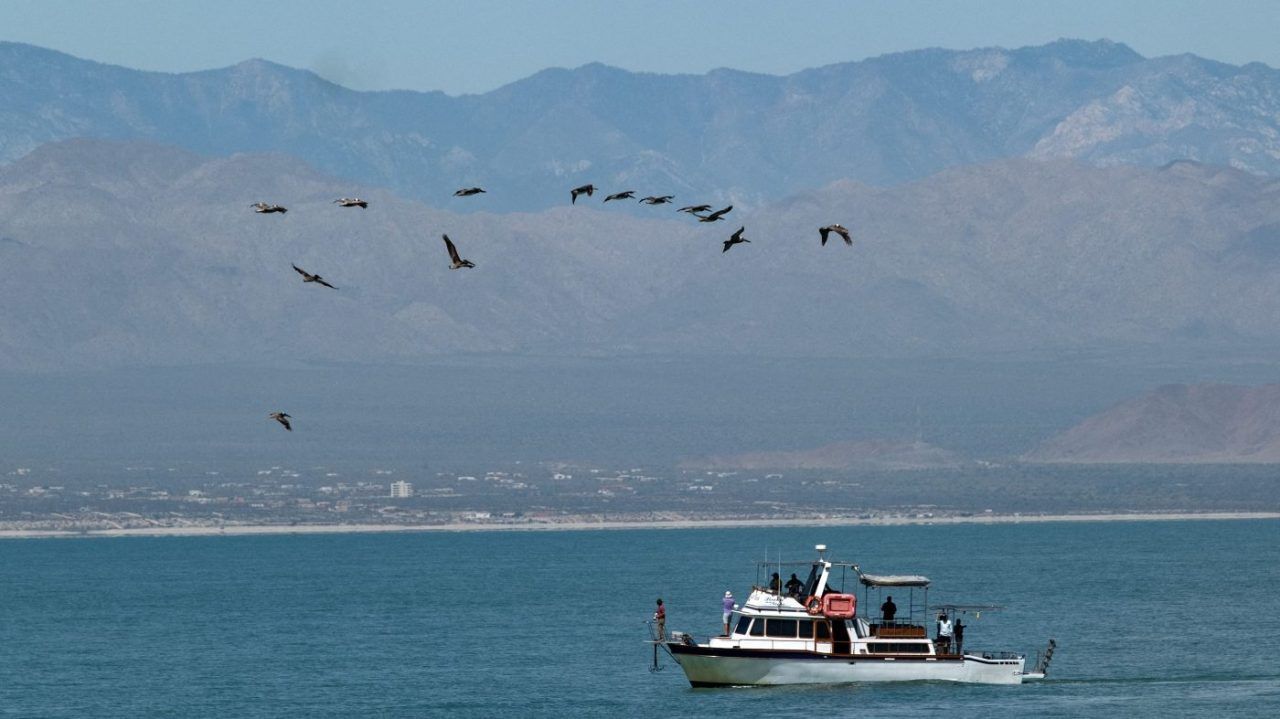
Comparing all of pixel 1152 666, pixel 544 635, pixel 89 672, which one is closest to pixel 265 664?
pixel 89 672

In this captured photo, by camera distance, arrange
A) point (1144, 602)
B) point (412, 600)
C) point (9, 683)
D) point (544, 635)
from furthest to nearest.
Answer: point (412, 600)
point (1144, 602)
point (544, 635)
point (9, 683)

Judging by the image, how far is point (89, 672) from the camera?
132m

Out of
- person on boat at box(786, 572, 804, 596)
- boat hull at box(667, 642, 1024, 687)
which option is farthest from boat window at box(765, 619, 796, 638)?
person on boat at box(786, 572, 804, 596)

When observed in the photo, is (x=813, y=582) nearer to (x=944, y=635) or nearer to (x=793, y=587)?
(x=793, y=587)

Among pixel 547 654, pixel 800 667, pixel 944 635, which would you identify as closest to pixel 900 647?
pixel 944 635

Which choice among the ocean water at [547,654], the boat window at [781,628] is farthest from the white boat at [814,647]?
the ocean water at [547,654]

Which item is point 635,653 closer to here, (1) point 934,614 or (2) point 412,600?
(1) point 934,614

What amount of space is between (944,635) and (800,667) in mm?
6225

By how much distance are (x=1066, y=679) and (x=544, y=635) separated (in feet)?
→ 130

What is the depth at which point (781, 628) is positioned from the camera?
107 m

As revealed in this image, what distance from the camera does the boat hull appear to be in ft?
349

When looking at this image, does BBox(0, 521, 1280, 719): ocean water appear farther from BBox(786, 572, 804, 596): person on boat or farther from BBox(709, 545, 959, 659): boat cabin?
BBox(786, 572, 804, 596): person on boat

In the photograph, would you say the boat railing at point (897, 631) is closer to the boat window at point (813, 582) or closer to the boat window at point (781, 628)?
the boat window at point (813, 582)

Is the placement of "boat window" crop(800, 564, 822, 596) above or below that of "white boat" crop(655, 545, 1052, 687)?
above
